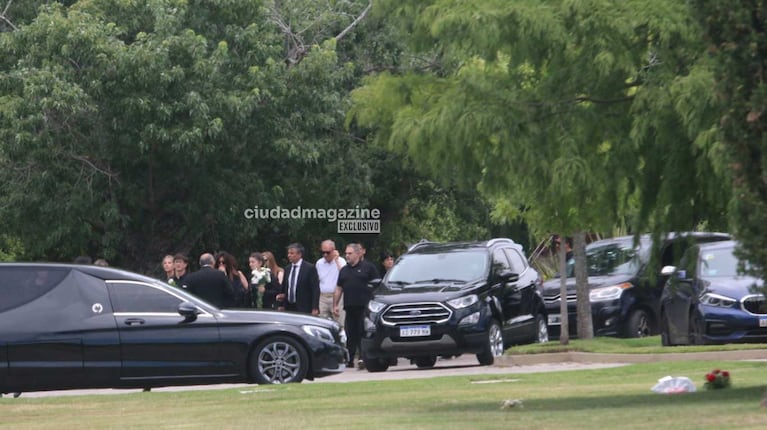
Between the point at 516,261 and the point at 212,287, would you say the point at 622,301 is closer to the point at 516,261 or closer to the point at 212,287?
the point at 516,261

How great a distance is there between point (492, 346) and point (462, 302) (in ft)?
2.83

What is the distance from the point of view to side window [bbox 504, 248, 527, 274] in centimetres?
2491

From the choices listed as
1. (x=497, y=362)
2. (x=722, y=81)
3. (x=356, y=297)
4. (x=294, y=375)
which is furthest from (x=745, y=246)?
(x=356, y=297)

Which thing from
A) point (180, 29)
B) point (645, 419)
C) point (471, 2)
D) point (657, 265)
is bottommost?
point (645, 419)

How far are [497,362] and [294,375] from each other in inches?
181

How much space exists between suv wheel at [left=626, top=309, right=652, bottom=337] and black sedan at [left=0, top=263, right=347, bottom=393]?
974 cm

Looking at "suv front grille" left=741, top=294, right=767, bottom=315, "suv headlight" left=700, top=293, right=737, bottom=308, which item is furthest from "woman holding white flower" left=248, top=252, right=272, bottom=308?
"suv front grille" left=741, top=294, right=767, bottom=315

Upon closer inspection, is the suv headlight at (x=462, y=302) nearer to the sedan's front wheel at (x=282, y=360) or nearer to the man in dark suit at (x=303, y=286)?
the man in dark suit at (x=303, y=286)

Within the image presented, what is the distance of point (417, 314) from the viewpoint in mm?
22625

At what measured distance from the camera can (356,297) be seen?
24.3 meters

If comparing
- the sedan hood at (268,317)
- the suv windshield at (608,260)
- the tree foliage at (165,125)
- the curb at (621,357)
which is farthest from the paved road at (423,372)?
the suv windshield at (608,260)

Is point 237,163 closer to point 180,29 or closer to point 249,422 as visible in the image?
point 180,29

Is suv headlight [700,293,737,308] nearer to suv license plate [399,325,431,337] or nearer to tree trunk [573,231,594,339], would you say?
tree trunk [573,231,594,339]

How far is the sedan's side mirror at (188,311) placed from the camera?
1839 cm
